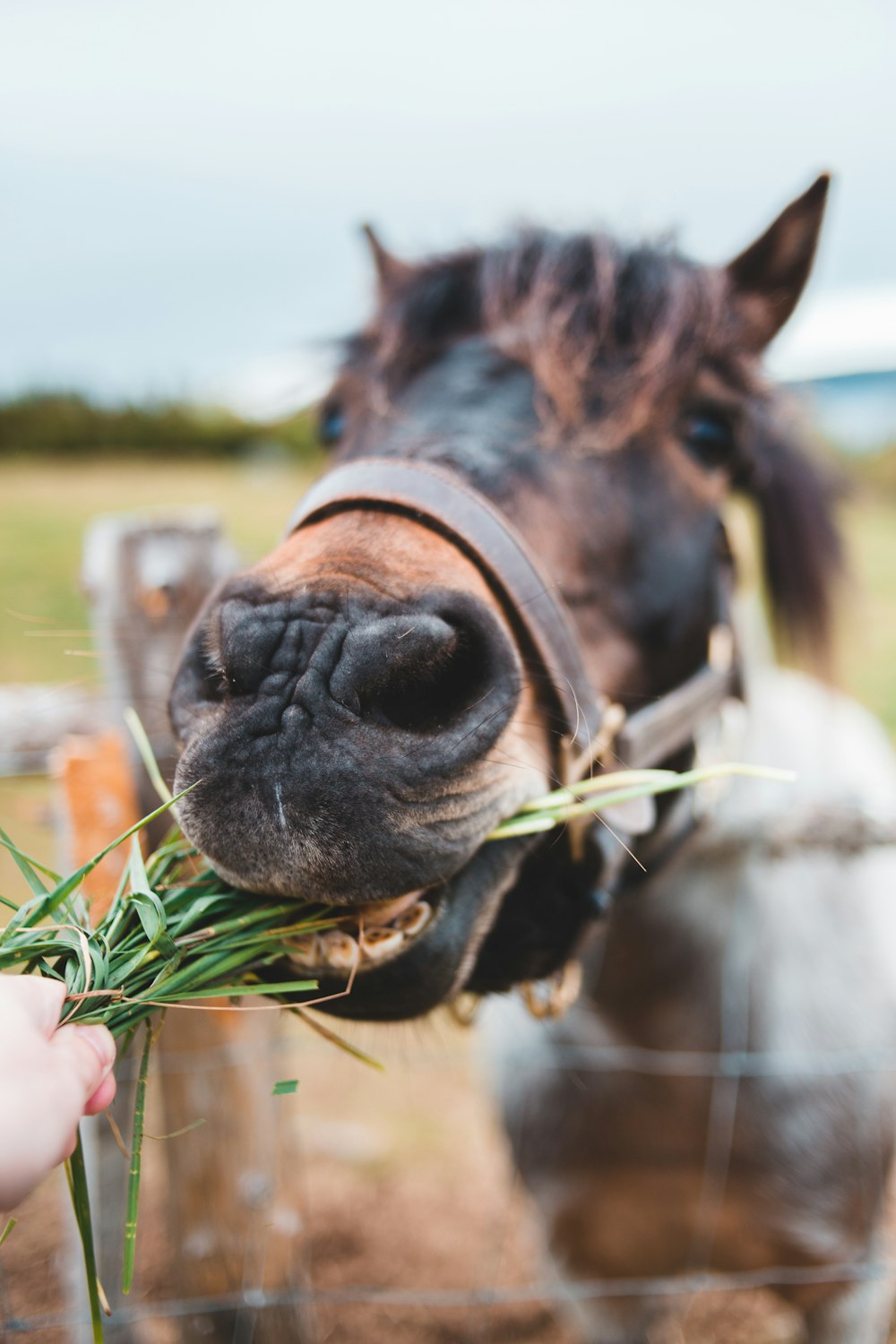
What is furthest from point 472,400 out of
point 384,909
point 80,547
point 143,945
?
point 80,547

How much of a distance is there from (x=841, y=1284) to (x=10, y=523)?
589 inches

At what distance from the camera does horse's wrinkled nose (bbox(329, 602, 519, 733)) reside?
0.99 metres

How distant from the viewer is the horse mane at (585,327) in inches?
64.0

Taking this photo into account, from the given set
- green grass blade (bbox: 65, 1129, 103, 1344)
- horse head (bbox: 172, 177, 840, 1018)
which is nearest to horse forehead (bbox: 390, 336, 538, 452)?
horse head (bbox: 172, 177, 840, 1018)


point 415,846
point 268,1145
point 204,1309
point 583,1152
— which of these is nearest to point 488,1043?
point 583,1152

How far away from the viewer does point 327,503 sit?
50.6 inches

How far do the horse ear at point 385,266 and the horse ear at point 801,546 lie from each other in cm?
102

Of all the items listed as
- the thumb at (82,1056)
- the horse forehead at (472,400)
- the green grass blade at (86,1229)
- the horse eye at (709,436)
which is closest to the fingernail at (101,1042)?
the thumb at (82,1056)

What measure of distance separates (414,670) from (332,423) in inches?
53.0

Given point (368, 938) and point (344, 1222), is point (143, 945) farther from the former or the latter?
point (344, 1222)

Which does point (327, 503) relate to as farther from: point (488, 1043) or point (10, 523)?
point (10, 523)

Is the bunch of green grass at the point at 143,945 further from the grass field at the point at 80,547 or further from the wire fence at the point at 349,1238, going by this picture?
the wire fence at the point at 349,1238

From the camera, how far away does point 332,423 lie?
2.19 m

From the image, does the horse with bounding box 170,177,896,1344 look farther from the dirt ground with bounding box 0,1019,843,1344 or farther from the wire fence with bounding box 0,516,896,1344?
the dirt ground with bounding box 0,1019,843,1344
